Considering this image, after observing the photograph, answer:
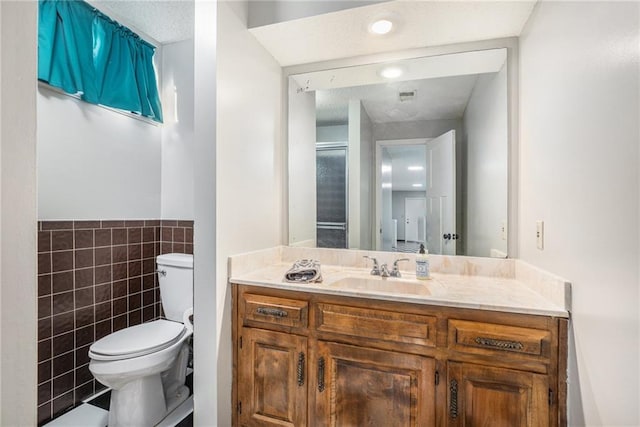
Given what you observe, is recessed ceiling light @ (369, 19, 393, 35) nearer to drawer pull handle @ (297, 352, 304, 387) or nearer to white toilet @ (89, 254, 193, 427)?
drawer pull handle @ (297, 352, 304, 387)

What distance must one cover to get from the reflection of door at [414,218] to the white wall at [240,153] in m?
0.86

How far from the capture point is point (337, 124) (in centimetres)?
205

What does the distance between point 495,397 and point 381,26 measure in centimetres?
174

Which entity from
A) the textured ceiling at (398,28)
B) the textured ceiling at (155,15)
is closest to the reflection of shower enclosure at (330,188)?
the textured ceiling at (398,28)

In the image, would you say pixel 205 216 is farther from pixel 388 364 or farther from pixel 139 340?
pixel 388 364

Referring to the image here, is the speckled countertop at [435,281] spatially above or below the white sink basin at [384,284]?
above

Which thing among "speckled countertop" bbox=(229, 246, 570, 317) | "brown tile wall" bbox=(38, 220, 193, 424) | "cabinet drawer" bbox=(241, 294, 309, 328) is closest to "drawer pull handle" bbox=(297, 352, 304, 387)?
"cabinet drawer" bbox=(241, 294, 309, 328)

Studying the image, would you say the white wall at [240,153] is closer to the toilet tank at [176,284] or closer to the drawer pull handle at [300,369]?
Answer: the drawer pull handle at [300,369]

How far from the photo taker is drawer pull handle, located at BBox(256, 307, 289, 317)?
4.60 feet

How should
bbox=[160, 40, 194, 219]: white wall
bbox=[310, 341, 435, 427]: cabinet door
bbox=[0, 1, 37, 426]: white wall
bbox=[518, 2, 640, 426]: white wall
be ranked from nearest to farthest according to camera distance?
bbox=[0, 1, 37, 426]: white wall, bbox=[518, 2, 640, 426]: white wall, bbox=[310, 341, 435, 427]: cabinet door, bbox=[160, 40, 194, 219]: white wall

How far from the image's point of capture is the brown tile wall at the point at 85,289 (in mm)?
1646

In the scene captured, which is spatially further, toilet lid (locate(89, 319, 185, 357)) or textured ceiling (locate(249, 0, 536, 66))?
toilet lid (locate(89, 319, 185, 357))

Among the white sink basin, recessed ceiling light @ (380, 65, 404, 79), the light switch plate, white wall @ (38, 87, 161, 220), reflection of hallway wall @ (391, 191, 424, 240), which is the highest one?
recessed ceiling light @ (380, 65, 404, 79)

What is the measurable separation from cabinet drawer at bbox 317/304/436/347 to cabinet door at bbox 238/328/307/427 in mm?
175
